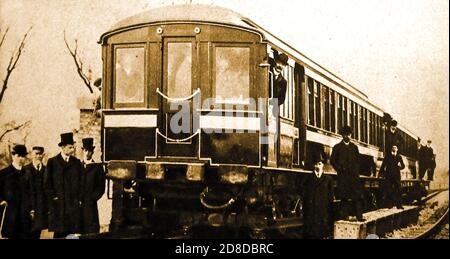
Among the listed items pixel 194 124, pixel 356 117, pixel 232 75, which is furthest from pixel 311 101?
pixel 194 124

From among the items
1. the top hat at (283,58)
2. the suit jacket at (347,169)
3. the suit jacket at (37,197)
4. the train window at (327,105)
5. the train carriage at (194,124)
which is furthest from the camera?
the train window at (327,105)

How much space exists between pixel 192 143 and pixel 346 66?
1.81 m

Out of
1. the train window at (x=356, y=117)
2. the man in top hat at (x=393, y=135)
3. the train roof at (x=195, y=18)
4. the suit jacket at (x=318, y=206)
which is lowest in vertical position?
the suit jacket at (x=318, y=206)

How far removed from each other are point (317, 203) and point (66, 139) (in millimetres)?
2511

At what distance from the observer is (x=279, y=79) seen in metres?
5.13

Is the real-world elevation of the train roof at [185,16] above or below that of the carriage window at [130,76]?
above

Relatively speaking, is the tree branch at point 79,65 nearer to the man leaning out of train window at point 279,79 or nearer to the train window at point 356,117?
the man leaning out of train window at point 279,79

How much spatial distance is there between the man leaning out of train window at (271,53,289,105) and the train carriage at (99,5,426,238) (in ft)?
0.21

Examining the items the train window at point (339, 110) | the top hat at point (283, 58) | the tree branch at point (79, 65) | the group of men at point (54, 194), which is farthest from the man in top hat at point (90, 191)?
the train window at point (339, 110)

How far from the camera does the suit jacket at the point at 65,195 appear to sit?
5.34 m

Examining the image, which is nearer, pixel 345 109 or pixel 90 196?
pixel 90 196

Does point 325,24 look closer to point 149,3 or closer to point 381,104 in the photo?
point 381,104

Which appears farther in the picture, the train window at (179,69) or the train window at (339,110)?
the train window at (339,110)

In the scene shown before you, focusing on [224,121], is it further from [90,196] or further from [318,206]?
[90,196]
